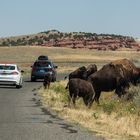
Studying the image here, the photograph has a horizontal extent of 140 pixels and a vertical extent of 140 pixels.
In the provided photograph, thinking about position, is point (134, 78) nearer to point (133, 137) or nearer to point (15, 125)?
point (15, 125)

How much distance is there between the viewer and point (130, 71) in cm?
2442

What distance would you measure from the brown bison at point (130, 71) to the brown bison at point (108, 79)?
0.30m

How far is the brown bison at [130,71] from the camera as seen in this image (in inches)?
953

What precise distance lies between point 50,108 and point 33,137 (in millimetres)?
8657

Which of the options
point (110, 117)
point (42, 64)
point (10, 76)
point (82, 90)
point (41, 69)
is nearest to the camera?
point (110, 117)

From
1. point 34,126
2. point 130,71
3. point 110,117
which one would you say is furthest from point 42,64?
point 34,126

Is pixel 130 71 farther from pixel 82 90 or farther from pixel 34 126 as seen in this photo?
pixel 34 126

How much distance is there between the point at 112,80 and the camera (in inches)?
934

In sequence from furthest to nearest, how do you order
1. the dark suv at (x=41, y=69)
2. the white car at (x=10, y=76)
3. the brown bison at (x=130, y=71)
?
the dark suv at (x=41, y=69), the white car at (x=10, y=76), the brown bison at (x=130, y=71)

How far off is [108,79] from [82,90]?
2410 millimetres

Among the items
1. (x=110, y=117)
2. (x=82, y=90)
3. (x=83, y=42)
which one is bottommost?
(x=83, y=42)

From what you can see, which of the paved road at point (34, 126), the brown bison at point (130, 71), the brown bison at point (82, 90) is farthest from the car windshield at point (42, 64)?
the brown bison at point (82, 90)

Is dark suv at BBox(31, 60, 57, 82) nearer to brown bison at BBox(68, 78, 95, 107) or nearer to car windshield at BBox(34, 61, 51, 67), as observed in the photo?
car windshield at BBox(34, 61, 51, 67)

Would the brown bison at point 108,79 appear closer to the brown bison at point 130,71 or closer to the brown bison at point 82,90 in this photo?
the brown bison at point 130,71
